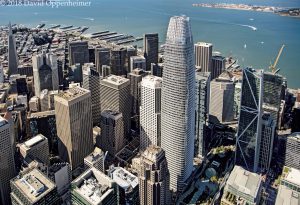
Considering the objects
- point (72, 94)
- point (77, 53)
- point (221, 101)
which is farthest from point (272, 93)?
point (77, 53)

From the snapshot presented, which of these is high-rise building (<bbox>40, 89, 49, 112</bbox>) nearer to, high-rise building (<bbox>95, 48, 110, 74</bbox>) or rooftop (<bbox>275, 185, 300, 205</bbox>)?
high-rise building (<bbox>95, 48, 110, 74</bbox>)

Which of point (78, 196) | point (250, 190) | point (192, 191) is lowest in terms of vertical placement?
point (192, 191)

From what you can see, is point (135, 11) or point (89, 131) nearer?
point (89, 131)

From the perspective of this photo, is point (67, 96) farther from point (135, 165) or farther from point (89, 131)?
point (135, 165)

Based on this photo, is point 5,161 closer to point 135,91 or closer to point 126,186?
point 126,186

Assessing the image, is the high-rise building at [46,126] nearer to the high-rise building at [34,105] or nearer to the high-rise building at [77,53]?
the high-rise building at [34,105]

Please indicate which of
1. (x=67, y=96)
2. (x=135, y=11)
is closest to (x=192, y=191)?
(x=67, y=96)
